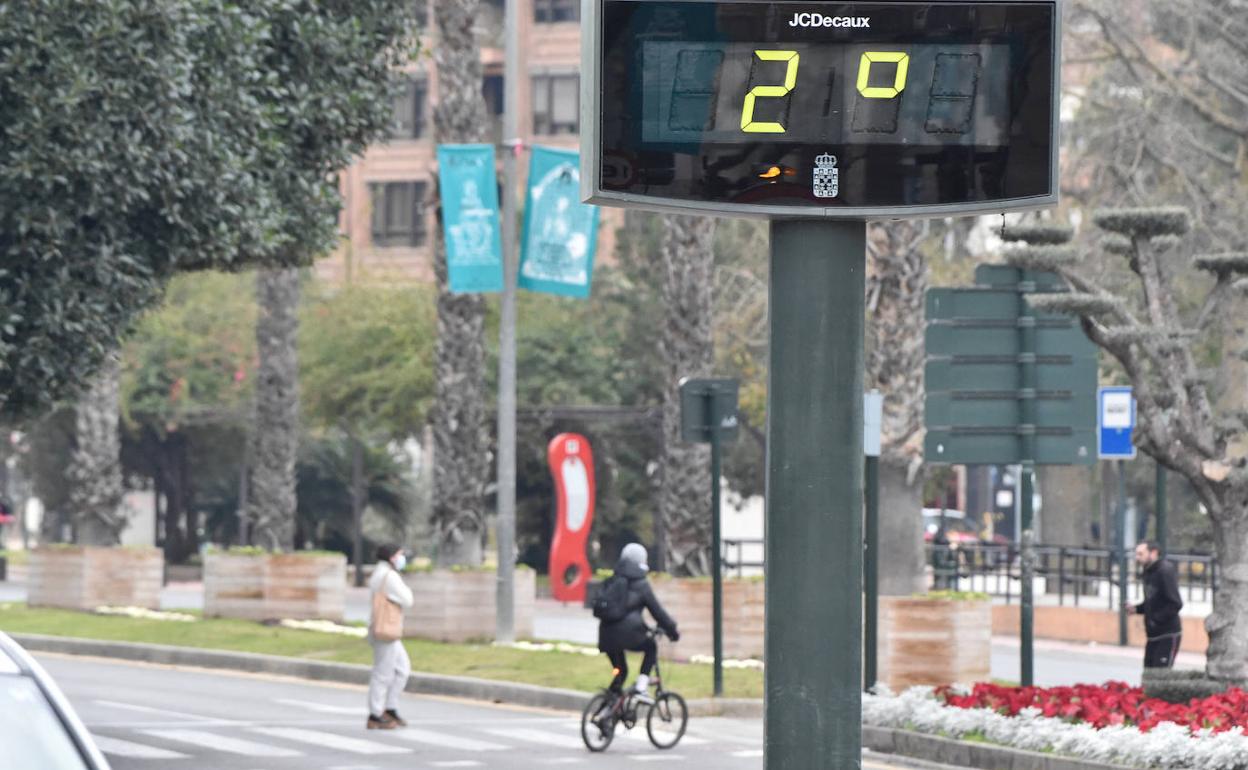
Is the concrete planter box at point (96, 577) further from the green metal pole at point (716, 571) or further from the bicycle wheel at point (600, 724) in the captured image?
the bicycle wheel at point (600, 724)

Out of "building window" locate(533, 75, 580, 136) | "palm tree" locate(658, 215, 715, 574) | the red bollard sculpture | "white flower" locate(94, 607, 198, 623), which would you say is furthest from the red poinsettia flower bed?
"building window" locate(533, 75, 580, 136)

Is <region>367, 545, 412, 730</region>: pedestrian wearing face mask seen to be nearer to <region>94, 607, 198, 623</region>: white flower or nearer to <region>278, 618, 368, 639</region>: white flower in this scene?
<region>278, 618, 368, 639</region>: white flower

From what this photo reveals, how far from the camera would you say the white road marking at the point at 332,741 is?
18.9 m

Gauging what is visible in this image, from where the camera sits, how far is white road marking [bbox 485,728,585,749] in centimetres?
1962

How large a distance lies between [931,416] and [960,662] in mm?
4094

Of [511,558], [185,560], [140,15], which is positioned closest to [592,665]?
[511,558]

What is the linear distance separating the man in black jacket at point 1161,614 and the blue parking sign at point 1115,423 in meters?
6.32

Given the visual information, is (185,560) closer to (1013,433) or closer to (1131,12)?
(1131,12)

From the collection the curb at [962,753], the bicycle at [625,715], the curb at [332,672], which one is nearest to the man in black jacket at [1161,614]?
the curb at [332,672]

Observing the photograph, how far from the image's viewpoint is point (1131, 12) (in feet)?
115

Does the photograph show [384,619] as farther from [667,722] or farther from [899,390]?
[899,390]

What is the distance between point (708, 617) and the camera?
A: 25.8 meters

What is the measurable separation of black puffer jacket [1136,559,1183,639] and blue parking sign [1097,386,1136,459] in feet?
20.8

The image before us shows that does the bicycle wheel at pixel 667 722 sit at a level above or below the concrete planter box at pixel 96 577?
below
